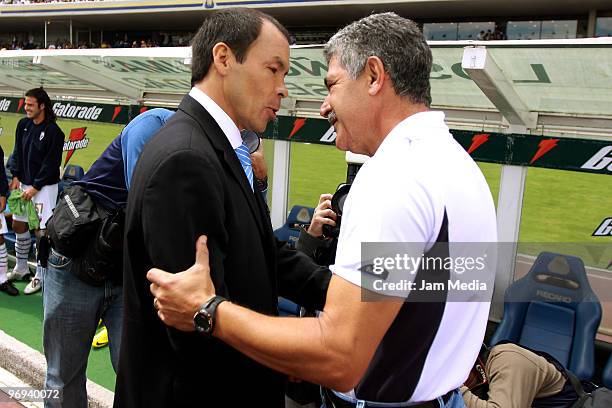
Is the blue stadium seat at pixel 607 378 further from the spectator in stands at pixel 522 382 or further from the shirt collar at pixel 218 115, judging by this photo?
the shirt collar at pixel 218 115

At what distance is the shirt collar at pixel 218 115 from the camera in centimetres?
136

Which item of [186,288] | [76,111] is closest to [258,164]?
[186,288]

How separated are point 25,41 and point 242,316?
34.9m

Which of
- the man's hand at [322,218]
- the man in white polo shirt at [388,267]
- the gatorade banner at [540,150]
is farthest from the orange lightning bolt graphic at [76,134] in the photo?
the man in white polo shirt at [388,267]

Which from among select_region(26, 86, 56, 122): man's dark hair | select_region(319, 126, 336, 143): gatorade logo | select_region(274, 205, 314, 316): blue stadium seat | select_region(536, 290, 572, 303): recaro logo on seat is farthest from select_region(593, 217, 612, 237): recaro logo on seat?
select_region(26, 86, 56, 122): man's dark hair

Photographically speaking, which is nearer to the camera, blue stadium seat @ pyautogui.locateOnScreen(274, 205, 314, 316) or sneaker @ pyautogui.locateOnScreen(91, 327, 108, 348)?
sneaker @ pyautogui.locateOnScreen(91, 327, 108, 348)

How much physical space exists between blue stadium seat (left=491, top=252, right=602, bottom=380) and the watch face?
3549mm

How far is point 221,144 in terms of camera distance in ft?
4.25

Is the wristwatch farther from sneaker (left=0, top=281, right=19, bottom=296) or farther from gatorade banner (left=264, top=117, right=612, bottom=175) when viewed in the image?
sneaker (left=0, top=281, right=19, bottom=296)

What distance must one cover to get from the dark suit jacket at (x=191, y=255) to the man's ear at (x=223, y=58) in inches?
4.5

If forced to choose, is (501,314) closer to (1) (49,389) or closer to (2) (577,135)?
(2) (577,135)

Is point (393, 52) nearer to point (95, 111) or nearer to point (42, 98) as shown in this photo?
point (42, 98)

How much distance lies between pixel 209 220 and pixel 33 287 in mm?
5035

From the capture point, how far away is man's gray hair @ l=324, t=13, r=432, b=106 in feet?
4.08
